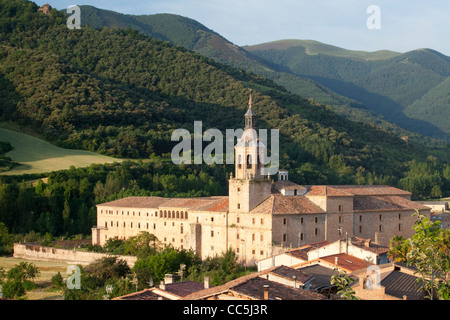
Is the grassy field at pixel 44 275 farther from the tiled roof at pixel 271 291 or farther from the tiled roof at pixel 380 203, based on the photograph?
the tiled roof at pixel 380 203

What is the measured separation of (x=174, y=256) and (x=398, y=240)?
17.0 metres

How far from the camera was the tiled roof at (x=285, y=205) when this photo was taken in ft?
186

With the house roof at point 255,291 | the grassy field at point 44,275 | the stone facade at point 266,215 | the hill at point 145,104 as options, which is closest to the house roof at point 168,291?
the house roof at point 255,291

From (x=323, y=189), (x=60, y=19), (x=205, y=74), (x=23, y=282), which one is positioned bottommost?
(x=23, y=282)

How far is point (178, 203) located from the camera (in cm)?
6800

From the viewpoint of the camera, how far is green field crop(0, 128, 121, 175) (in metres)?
95.3

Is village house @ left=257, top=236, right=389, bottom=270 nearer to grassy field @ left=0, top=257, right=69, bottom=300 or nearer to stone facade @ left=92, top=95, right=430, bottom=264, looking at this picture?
stone facade @ left=92, top=95, right=430, bottom=264

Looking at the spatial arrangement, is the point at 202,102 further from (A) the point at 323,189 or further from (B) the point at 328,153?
(A) the point at 323,189

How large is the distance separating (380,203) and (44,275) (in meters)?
31.1

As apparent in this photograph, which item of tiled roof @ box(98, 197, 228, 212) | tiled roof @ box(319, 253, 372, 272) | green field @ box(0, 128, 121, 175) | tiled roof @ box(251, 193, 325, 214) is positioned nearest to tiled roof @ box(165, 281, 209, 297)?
tiled roof @ box(319, 253, 372, 272)

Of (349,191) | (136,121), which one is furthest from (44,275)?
(136,121)

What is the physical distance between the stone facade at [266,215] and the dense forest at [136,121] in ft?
62.7
